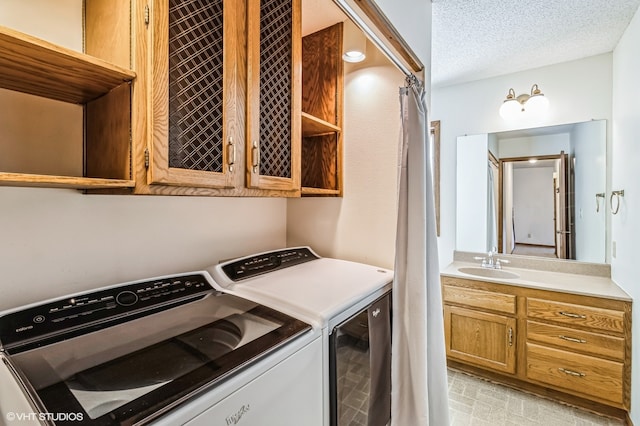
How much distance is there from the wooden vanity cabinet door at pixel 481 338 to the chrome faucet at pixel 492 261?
1.96ft

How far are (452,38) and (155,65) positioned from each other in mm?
2223

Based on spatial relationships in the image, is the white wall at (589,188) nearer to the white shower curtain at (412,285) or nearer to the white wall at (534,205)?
the white wall at (534,205)

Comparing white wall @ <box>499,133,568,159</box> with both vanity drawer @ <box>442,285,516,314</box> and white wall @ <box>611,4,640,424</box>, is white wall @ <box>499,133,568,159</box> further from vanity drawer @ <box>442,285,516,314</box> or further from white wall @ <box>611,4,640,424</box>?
vanity drawer @ <box>442,285,516,314</box>

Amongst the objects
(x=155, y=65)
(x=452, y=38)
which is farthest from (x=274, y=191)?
(x=452, y=38)

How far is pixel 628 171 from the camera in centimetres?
200

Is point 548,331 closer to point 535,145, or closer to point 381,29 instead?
point 535,145

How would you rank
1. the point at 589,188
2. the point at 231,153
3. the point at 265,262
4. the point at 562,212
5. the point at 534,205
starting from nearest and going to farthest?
1. the point at 231,153
2. the point at 265,262
3. the point at 589,188
4. the point at 562,212
5. the point at 534,205

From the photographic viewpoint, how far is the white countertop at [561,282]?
2062 millimetres

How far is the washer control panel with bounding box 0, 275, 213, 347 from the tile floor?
6.56 feet

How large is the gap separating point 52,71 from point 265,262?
3.73ft

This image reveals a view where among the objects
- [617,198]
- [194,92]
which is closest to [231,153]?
[194,92]

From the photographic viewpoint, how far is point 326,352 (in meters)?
1.08

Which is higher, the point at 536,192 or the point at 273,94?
the point at 273,94

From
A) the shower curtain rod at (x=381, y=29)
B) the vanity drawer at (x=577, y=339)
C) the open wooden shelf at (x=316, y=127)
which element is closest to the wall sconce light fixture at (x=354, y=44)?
the shower curtain rod at (x=381, y=29)
